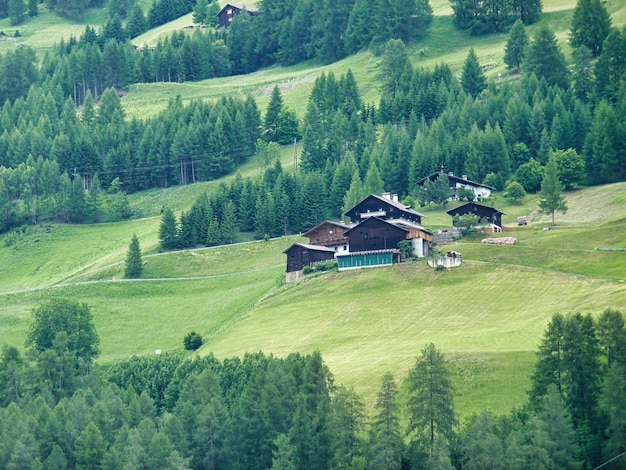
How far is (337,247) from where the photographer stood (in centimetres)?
15025

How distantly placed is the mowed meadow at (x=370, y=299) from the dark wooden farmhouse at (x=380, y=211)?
3.61 metres

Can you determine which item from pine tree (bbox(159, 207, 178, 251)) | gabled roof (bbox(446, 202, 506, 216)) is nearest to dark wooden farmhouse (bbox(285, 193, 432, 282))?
gabled roof (bbox(446, 202, 506, 216))

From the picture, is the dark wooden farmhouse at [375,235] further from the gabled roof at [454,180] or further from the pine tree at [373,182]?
the gabled roof at [454,180]

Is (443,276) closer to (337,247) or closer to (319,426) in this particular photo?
(337,247)

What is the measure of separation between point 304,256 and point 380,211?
1237 centimetres

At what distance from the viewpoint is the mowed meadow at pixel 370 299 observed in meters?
113

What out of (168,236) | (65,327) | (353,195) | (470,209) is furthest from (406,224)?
(65,327)

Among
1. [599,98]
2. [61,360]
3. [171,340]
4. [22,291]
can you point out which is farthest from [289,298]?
[599,98]

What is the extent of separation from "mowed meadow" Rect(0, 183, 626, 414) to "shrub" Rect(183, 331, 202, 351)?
146 cm

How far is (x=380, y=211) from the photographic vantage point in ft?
514

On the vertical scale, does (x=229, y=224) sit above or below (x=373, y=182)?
below

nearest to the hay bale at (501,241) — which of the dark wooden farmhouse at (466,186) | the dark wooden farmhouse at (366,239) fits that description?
the dark wooden farmhouse at (366,239)

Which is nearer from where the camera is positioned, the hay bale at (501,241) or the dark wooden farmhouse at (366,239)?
the hay bale at (501,241)

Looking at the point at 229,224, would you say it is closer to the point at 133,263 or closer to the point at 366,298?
the point at 133,263
